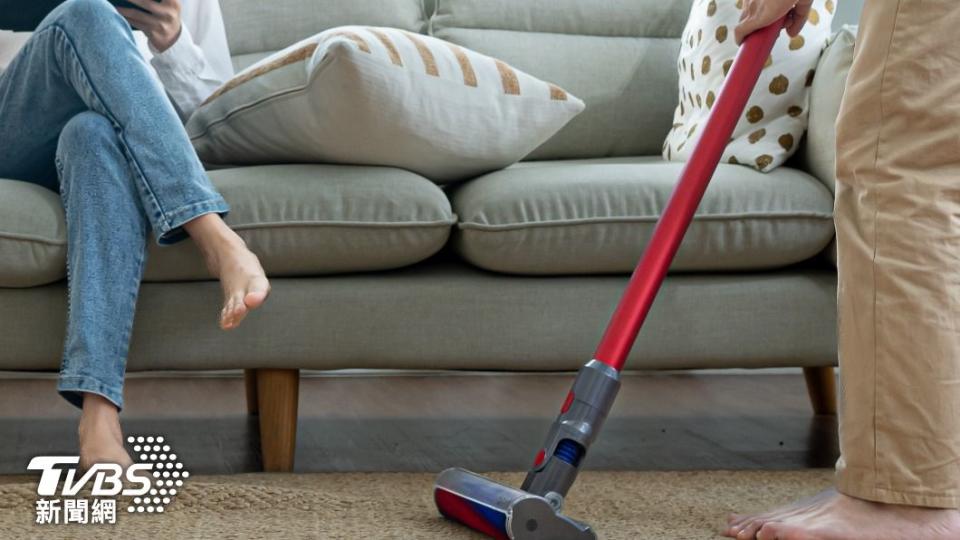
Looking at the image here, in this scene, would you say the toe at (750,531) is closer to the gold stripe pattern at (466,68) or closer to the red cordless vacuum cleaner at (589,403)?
the red cordless vacuum cleaner at (589,403)

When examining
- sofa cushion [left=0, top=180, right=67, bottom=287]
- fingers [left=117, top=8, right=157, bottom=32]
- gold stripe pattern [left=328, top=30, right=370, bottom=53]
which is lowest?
sofa cushion [left=0, top=180, right=67, bottom=287]

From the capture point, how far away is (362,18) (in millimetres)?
2203

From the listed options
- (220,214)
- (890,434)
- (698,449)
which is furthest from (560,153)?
(890,434)

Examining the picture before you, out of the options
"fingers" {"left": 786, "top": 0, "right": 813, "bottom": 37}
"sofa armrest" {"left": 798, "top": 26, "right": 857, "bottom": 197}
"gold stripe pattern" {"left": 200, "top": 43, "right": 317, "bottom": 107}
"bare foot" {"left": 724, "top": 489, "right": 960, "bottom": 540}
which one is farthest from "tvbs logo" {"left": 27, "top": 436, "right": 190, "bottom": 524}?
"sofa armrest" {"left": 798, "top": 26, "right": 857, "bottom": 197}

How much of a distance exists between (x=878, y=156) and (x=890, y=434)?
0.89 ft

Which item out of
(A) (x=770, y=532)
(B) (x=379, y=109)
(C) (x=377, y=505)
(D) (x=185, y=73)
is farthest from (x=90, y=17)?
(A) (x=770, y=532)

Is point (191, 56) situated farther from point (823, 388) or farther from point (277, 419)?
point (823, 388)

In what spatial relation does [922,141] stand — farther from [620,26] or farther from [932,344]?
[620,26]

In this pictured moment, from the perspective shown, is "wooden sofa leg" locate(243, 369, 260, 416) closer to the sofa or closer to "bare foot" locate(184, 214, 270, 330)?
the sofa

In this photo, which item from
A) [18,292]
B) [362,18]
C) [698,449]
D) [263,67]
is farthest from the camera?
[362,18]

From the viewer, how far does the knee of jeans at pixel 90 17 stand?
59.9 inches

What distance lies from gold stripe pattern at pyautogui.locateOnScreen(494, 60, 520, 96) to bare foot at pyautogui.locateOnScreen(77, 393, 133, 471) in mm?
717

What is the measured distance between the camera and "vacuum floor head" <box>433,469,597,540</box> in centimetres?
108

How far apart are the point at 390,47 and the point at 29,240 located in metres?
0.54
